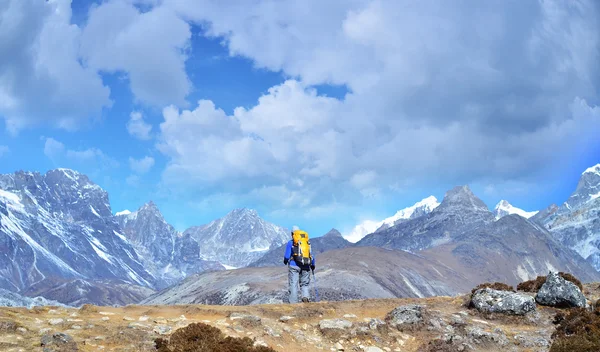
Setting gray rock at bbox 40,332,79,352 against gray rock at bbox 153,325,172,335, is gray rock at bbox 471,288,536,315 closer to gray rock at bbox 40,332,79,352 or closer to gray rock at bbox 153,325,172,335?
gray rock at bbox 153,325,172,335

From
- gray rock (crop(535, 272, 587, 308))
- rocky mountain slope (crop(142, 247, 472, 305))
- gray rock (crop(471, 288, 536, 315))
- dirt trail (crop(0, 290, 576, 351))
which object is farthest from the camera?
rocky mountain slope (crop(142, 247, 472, 305))

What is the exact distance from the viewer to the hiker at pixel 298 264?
24.4 m

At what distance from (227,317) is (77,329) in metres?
5.56

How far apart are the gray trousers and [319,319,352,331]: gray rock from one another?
5.25 meters

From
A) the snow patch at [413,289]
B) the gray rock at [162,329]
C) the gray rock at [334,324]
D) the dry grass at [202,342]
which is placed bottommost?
the dry grass at [202,342]

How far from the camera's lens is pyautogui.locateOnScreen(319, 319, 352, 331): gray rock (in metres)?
18.7

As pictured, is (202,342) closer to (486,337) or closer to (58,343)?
(58,343)

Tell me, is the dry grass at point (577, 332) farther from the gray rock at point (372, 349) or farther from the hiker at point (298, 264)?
the hiker at point (298, 264)

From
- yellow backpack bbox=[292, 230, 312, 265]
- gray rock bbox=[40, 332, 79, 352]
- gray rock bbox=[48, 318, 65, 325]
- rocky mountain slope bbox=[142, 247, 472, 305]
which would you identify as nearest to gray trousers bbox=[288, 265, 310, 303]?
yellow backpack bbox=[292, 230, 312, 265]

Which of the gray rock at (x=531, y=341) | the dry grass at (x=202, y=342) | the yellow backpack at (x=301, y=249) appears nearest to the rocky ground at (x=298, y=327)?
the gray rock at (x=531, y=341)

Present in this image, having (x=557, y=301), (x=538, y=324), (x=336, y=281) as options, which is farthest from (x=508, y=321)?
(x=336, y=281)

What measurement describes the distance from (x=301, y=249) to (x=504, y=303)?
9450 mm

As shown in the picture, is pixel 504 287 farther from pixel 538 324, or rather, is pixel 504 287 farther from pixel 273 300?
pixel 273 300

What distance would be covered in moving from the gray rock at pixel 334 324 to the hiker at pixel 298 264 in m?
4.94
